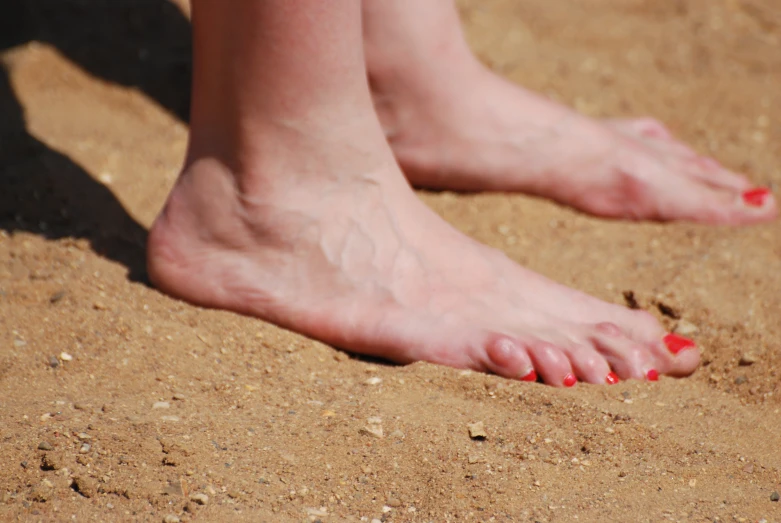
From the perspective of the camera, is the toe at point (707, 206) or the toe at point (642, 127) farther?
the toe at point (642, 127)

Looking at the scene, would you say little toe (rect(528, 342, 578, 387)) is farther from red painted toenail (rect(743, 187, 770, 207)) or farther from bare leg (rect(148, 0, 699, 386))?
red painted toenail (rect(743, 187, 770, 207))

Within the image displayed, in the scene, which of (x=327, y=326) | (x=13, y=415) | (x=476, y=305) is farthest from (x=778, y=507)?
(x=13, y=415)

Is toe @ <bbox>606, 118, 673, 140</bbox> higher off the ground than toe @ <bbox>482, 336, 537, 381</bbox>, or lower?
higher

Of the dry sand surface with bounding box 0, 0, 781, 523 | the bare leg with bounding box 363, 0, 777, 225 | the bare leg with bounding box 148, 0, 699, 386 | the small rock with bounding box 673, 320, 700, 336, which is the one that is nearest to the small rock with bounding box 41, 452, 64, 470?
the dry sand surface with bounding box 0, 0, 781, 523

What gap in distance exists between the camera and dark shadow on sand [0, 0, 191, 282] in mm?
1865

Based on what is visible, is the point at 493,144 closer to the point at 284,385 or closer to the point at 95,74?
the point at 284,385

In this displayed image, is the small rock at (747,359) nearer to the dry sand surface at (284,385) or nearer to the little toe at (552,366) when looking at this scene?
the dry sand surface at (284,385)

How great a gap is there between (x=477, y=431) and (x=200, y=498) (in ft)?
1.43

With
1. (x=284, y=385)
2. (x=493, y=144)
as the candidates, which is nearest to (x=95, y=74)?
(x=493, y=144)

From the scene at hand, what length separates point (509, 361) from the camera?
1590 millimetres

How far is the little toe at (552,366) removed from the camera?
1.59 m

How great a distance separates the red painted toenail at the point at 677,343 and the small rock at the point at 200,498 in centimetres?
90

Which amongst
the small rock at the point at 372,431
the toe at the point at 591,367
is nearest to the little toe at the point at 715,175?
the toe at the point at 591,367

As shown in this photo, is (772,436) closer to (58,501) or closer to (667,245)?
(667,245)
